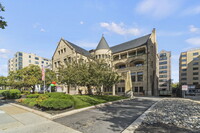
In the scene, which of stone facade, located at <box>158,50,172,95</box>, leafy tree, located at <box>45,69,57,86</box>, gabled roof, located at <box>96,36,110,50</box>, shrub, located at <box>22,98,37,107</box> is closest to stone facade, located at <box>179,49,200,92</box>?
stone facade, located at <box>158,50,172,95</box>

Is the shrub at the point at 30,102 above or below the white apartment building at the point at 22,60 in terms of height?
below

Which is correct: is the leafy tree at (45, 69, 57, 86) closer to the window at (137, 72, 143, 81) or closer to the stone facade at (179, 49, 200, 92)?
the window at (137, 72, 143, 81)

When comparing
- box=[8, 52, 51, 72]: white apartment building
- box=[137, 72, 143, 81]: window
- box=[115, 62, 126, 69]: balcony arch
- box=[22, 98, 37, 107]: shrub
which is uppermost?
box=[8, 52, 51, 72]: white apartment building

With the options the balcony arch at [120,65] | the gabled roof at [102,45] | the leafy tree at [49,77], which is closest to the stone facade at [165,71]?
the balcony arch at [120,65]

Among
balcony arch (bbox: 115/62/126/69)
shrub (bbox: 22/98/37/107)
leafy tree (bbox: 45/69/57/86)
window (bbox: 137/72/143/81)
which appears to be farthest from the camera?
balcony arch (bbox: 115/62/126/69)

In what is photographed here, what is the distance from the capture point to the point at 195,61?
66.8 m

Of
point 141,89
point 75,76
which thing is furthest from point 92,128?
point 141,89

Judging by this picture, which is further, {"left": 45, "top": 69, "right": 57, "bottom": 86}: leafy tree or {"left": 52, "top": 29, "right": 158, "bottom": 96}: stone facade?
{"left": 52, "top": 29, "right": 158, "bottom": 96}: stone facade

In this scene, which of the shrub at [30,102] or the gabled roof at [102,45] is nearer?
the shrub at [30,102]

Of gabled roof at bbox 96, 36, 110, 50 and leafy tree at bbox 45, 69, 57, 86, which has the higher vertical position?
gabled roof at bbox 96, 36, 110, 50

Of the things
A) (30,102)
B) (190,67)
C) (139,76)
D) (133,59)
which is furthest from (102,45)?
(190,67)

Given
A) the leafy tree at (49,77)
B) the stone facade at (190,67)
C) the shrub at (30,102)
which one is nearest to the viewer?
the shrub at (30,102)

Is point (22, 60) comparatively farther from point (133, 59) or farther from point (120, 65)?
point (133, 59)

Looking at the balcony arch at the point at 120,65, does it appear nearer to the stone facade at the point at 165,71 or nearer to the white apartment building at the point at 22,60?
the stone facade at the point at 165,71
